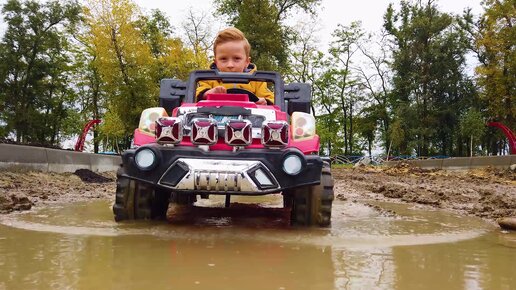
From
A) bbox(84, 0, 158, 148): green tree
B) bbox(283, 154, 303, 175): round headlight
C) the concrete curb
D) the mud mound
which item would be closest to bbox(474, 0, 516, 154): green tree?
bbox(84, 0, 158, 148): green tree

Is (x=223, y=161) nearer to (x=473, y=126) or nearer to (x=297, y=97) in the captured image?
(x=297, y=97)

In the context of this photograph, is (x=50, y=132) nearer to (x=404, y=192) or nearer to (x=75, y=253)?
(x=404, y=192)

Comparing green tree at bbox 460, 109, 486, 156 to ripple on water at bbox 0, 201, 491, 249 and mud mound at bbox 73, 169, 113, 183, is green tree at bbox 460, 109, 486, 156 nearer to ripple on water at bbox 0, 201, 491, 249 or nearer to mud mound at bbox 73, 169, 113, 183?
mud mound at bbox 73, 169, 113, 183

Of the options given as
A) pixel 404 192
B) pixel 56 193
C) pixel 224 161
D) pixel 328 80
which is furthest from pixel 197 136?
pixel 328 80

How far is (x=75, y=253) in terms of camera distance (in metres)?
2.69

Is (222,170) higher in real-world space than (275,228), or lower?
higher

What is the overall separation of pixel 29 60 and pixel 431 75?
31384 millimetres

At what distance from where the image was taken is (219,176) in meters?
3.56

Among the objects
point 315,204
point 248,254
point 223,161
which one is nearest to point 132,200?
point 223,161

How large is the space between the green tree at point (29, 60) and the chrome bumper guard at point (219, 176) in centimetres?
3507

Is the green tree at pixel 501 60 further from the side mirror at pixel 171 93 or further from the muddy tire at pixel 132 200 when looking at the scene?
the muddy tire at pixel 132 200

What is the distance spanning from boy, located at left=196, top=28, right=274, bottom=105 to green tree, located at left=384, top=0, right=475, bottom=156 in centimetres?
3513

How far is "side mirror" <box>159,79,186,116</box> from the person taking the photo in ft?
17.3

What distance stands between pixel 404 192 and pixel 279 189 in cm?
481
